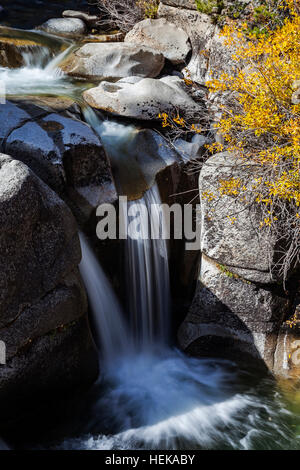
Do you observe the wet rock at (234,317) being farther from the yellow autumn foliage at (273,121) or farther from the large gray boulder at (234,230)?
the yellow autumn foliage at (273,121)

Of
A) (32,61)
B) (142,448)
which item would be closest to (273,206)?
(142,448)

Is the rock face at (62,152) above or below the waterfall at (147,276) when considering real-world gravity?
above

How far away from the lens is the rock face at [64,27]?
881 centimetres

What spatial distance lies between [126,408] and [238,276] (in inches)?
66.0

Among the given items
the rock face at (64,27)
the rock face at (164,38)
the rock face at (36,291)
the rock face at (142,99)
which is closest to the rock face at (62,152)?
the rock face at (36,291)

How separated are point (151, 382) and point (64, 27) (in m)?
7.09

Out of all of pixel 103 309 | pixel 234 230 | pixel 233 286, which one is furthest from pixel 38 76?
pixel 233 286

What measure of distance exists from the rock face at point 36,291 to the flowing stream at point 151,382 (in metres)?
0.58

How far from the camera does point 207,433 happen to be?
4102 millimetres

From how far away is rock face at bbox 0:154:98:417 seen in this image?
342 centimetres

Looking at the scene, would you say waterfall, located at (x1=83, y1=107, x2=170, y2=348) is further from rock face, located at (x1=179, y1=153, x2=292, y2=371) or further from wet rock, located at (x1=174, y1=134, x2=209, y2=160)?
wet rock, located at (x1=174, y1=134, x2=209, y2=160)

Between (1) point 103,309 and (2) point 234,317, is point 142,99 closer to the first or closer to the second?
(1) point 103,309

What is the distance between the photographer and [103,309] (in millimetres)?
4871

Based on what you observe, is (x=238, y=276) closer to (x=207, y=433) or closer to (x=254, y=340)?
(x=254, y=340)
